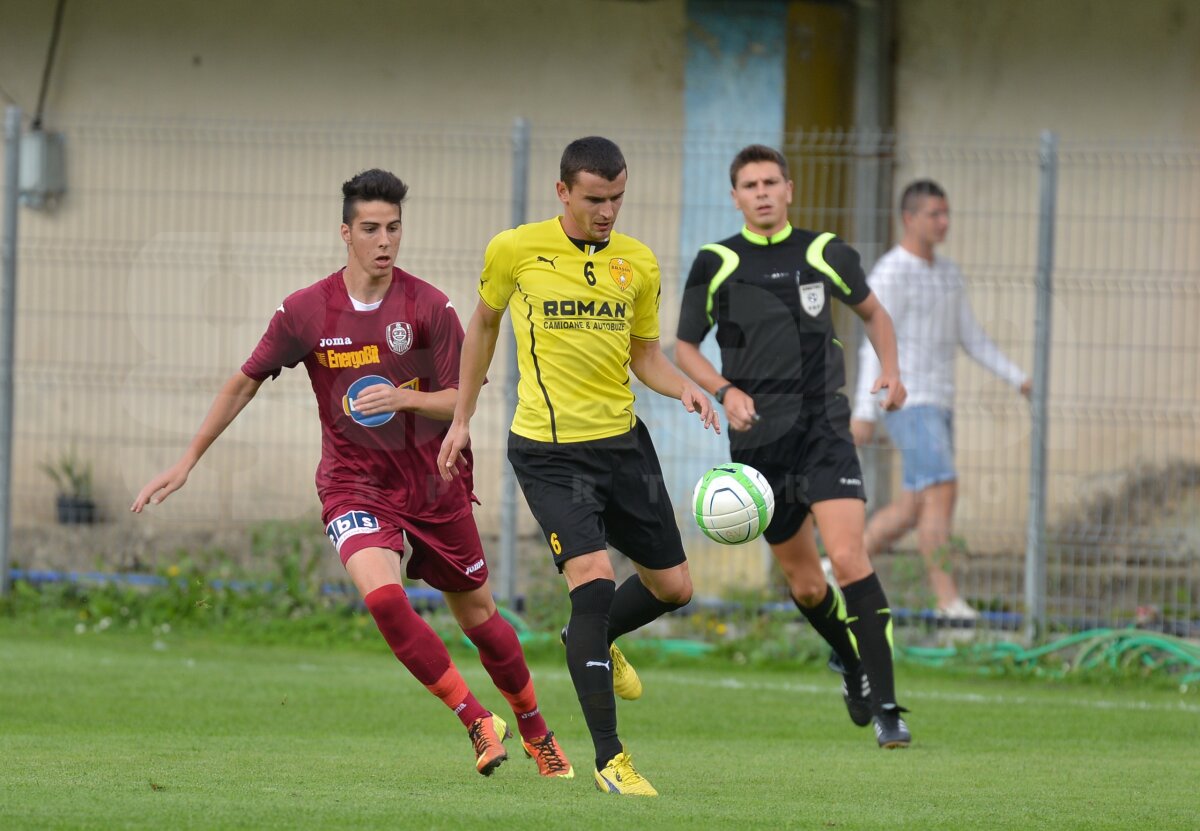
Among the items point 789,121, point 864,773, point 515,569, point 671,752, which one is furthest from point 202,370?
point 864,773

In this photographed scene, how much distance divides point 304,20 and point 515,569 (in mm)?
4703

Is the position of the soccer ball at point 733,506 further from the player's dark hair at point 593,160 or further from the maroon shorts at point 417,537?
the player's dark hair at point 593,160

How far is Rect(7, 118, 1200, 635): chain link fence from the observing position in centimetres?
1098

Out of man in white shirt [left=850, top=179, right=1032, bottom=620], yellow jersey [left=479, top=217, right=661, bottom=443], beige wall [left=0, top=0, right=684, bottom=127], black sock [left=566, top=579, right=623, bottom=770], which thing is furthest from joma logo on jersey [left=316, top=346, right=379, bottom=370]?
beige wall [left=0, top=0, right=684, bottom=127]

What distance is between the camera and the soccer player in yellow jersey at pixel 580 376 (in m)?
6.47

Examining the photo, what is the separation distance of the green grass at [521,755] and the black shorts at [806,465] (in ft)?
3.45

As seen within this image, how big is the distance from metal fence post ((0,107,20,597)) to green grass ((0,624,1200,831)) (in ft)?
3.30

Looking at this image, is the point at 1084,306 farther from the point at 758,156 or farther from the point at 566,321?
the point at 566,321

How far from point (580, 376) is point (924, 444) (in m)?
4.89

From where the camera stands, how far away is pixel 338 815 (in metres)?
5.32

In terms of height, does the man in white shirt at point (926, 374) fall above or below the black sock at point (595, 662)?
above

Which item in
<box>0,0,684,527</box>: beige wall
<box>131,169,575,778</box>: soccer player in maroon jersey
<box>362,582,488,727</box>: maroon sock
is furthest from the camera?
<box>0,0,684,527</box>: beige wall

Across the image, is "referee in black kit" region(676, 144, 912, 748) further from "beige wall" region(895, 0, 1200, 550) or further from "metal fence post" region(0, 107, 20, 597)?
"metal fence post" region(0, 107, 20, 597)

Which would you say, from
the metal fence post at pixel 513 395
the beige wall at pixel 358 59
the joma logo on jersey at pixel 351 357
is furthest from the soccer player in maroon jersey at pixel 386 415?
the beige wall at pixel 358 59
